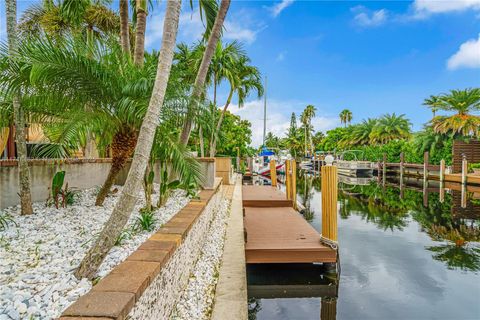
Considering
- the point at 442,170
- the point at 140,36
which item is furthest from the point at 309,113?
the point at 140,36

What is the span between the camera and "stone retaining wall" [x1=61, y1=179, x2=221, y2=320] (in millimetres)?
1618

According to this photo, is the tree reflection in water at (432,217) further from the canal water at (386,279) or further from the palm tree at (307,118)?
the palm tree at (307,118)

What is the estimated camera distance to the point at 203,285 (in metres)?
3.49

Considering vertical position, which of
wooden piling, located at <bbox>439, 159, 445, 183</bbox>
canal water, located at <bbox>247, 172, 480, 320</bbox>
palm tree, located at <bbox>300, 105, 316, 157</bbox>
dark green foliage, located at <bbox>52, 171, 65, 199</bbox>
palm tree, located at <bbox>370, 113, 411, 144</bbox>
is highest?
palm tree, located at <bbox>300, 105, 316, 157</bbox>

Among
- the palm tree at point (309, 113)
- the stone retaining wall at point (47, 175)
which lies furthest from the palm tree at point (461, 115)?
the palm tree at point (309, 113)

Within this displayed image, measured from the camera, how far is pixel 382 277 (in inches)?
230

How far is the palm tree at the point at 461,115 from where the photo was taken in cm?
2239

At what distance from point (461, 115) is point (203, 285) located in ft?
87.4

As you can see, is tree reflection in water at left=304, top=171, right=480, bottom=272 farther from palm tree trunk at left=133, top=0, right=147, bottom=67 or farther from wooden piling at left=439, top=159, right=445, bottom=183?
palm tree trunk at left=133, top=0, right=147, bottom=67

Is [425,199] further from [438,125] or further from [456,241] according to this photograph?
[438,125]

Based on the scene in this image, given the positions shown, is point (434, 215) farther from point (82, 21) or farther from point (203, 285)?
point (82, 21)

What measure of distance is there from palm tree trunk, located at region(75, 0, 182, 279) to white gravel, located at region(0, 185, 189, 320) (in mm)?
136

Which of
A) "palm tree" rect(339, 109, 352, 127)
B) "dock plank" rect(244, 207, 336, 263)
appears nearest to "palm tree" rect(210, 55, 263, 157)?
"dock plank" rect(244, 207, 336, 263)

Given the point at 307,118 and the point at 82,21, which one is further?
the point at 307,118
